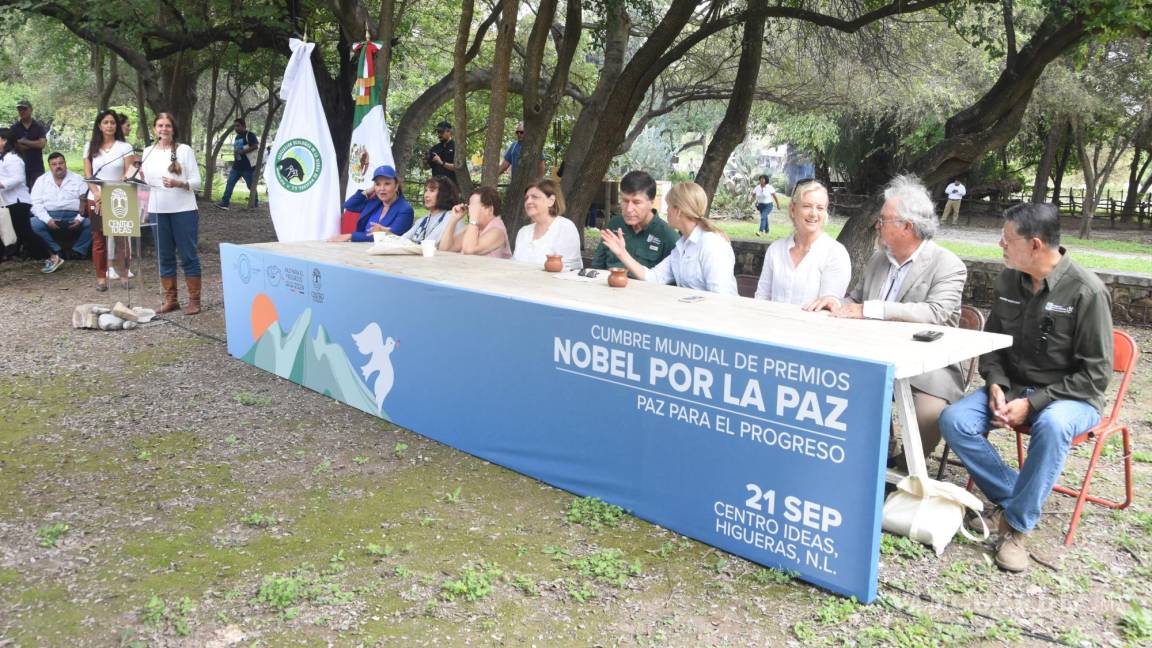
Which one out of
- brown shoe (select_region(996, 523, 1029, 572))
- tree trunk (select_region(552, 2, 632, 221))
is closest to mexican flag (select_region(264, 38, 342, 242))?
tree trunk (select_region(552, 2, 632, 221))

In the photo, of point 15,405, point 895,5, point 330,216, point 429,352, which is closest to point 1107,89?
point 895,5

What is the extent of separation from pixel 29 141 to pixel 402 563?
9526 millimetres

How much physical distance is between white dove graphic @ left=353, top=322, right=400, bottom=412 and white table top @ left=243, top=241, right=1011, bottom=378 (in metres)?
0.35

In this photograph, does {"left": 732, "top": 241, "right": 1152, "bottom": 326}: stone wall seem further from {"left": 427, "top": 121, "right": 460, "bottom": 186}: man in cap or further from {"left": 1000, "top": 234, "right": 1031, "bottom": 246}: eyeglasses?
{"left": 427, "top": 121, "right": 460, "bottom": 186}: man in cap

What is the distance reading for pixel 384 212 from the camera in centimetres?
687

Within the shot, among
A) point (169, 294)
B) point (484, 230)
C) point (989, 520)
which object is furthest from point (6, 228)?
point (989, 520)

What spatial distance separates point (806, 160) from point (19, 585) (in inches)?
1240

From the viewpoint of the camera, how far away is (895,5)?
7.80 meters

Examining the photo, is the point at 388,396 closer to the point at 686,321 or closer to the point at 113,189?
the point at 686,321

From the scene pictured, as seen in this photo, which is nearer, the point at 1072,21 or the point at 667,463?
the point at 667,463

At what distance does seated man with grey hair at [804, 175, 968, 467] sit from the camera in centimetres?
368

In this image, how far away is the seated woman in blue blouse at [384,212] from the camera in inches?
265

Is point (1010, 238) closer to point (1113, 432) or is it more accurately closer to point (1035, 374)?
point (1035, 374)

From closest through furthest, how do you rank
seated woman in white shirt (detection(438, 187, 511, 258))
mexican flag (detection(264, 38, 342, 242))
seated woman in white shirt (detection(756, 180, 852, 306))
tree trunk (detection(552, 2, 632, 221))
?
1. seated woman in white shirt (detection(756, 180, 852, 306))
2. seated woman in white shirt (detection(438, 187, 511, 258))
3. mexican flag (detection(264, 38, 342, 242))
4. tree trunk (detection(552, 2, 632, 221))
